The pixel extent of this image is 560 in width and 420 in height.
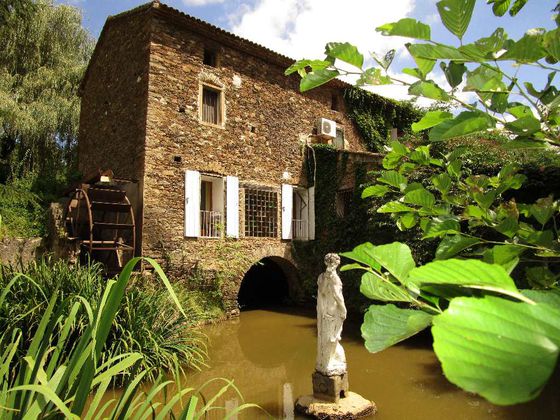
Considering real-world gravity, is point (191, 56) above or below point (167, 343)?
above

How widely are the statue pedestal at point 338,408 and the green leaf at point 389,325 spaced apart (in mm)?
4633

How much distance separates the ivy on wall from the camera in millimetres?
14297

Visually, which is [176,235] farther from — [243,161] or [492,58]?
[492,58]

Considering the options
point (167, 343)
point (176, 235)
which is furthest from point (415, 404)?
point (176, 235)

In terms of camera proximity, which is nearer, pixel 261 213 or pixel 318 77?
pixel 318 77

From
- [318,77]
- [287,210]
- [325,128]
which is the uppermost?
[325,128]

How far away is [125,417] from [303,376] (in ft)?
17.1

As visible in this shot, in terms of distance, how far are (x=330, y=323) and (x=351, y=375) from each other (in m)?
1.71

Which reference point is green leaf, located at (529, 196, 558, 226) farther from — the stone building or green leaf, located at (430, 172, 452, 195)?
the stone building

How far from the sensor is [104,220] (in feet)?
37.8

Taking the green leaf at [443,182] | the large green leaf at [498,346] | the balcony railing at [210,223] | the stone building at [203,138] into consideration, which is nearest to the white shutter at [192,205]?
the stone building at [203,138]

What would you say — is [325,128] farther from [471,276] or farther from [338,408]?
[471,276]

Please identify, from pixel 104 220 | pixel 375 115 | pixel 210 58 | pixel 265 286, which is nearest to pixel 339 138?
pixel 375 115

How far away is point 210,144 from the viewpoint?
10523mm
